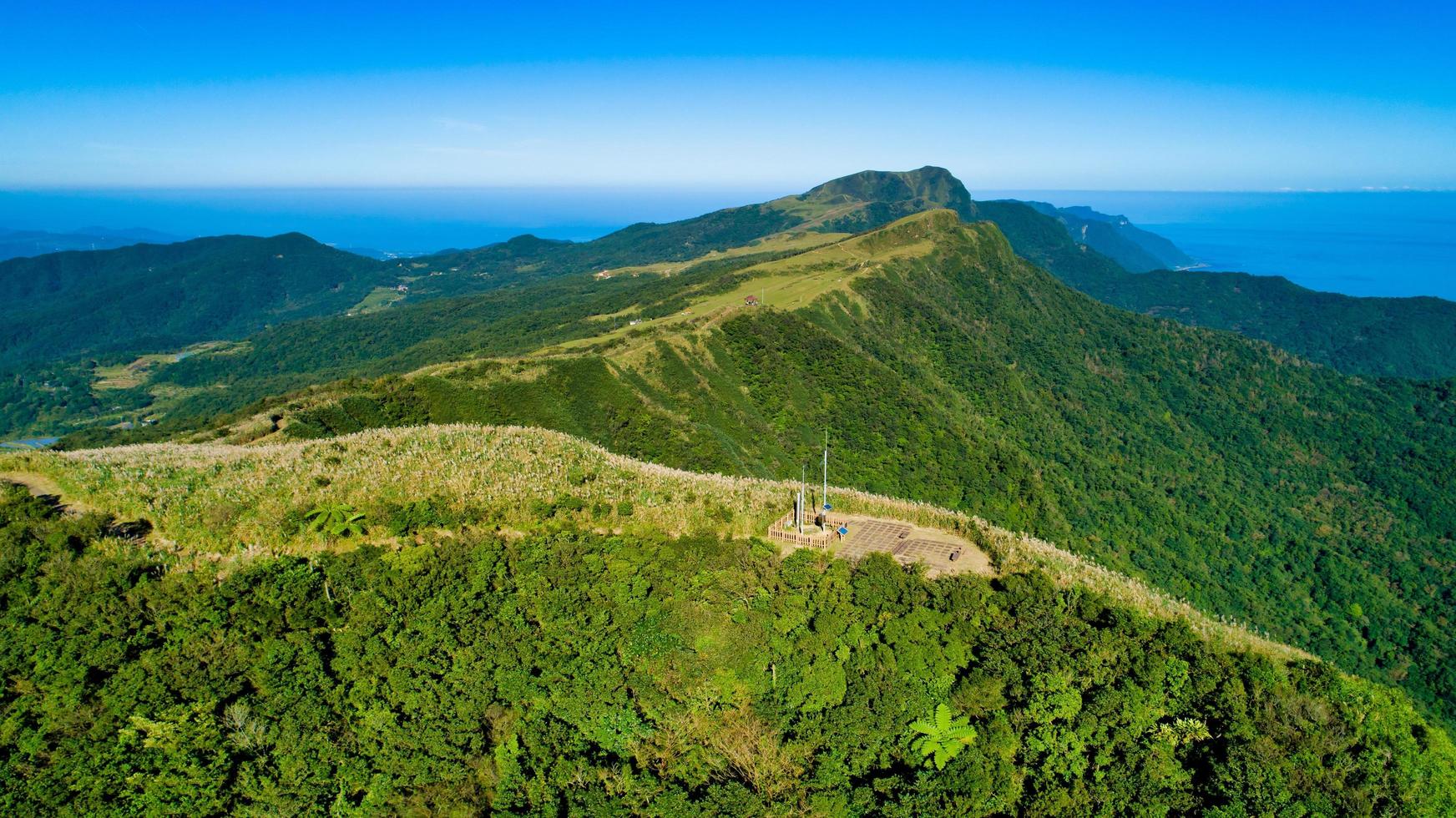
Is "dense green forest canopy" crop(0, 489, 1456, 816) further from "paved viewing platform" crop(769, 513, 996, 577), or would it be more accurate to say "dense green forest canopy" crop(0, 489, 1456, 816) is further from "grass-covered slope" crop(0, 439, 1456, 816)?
"paved viewing platform" crop(769, 513, 996, 577)

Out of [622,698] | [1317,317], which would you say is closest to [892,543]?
[622,698]

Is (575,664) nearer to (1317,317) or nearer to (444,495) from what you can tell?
(444,495)

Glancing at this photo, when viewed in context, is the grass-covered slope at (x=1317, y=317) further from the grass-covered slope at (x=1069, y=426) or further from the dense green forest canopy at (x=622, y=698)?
the dense green forest canopy at (x=622, y=698)

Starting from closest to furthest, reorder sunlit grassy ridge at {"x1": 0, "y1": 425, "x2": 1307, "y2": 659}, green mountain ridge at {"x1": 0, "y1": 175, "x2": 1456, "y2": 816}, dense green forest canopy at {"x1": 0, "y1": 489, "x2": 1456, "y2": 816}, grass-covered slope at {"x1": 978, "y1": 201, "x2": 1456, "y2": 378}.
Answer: dense green forest canopy at {"x1": 0, "y1": 489, "x2": 1456, "y2": 816}
green mountain ridge at {"x1": 0, "y1": 175, "x2": 1456, "y2": 816}
sunlit grassy ridge at {"x1": 0, "y1": 425, "x2": 1307, "y2": 659}
grass-covered slope at {"x1": 978, "y1": 201, "x2": 1456, "y2": 378}

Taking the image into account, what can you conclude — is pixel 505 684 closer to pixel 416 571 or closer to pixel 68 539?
pixel 416 571

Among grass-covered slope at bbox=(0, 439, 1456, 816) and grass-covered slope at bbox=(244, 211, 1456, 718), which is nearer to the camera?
grass-covered slope at bbox=(0, 439, 1456, 816)

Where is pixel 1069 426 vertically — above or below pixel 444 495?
below

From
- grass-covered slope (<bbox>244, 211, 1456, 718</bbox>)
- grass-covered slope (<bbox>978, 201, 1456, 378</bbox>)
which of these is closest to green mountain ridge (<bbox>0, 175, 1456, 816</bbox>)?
grass-covered slope (<bbox>244, 211, 1456, 718</bbox>)
